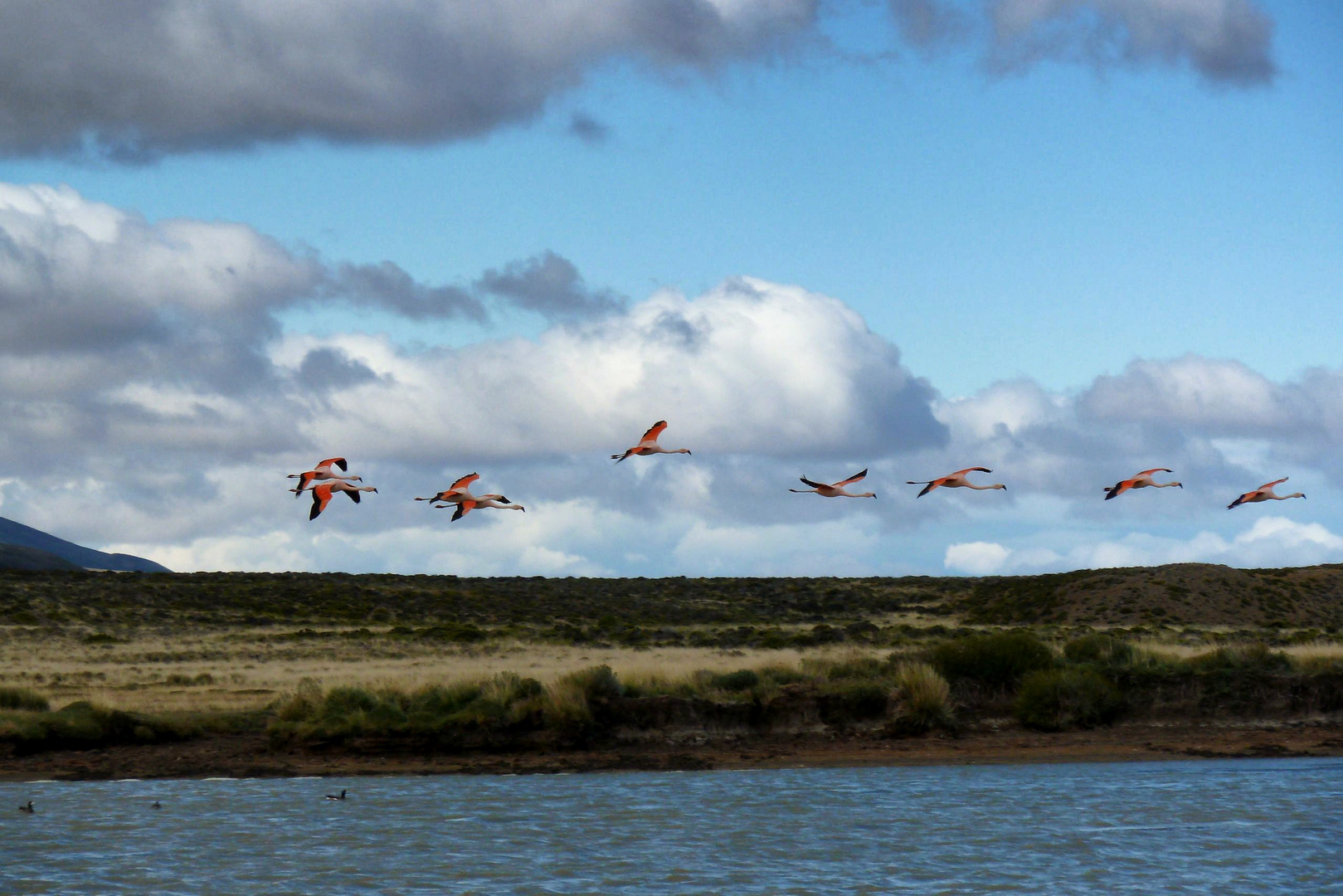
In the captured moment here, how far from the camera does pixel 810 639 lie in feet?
165

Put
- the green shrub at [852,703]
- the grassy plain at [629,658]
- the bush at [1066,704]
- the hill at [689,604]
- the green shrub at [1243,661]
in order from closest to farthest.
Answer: the grassy plain at [629,658], the green shrub at [852,703], the bush at [1066,704], the green shrub at [1243,661], the hill at [689,604]

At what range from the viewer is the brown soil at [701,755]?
77.3 feet

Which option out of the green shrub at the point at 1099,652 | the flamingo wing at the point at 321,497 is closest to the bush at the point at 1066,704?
the green shrub at the point at 1099,652

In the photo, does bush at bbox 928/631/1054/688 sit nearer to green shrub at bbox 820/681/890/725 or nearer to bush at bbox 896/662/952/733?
bush at bbox 896/662/952/733

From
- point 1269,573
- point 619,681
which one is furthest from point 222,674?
point 1269,573

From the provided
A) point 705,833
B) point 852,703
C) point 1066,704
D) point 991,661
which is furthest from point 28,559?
point 705,833

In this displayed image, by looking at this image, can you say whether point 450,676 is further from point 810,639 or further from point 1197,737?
point 810,639

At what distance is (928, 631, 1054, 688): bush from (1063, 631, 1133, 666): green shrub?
1.76 m

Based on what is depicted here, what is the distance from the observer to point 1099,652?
3022 cm

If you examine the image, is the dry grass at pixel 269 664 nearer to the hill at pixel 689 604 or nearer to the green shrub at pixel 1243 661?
the hill at pixel 689 604

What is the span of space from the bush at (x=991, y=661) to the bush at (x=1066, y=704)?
933mm

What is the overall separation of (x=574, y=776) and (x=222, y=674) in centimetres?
1612

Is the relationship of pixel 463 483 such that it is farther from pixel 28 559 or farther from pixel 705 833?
pixel 28 559

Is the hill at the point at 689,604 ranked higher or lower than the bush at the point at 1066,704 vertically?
higher
